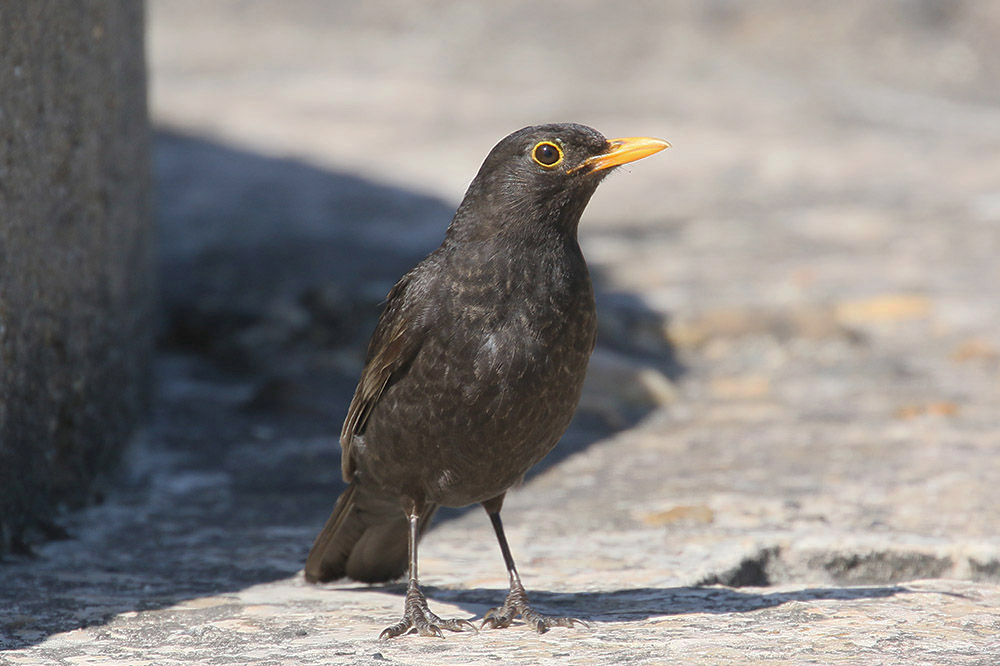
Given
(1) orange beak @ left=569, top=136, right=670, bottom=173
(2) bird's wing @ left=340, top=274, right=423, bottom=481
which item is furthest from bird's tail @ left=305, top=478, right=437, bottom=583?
(1) orange beak @ left=569, top=136, right=670, bottom=173

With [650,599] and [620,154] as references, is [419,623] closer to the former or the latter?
[650,599]

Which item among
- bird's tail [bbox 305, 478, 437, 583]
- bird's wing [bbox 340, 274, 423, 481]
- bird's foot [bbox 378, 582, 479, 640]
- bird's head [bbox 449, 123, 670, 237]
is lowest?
bird's foot [bbox 378, 582, 479, 640]

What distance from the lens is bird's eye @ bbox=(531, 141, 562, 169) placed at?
11.8ft

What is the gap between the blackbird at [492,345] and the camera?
3.43 metres

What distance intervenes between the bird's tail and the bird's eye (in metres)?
1.11

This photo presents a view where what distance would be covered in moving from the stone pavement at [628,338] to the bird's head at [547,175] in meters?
1.15

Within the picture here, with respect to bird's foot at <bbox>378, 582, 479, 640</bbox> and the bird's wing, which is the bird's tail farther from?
bird's foot at <bbox>378, 582, 479, 640</bbox>

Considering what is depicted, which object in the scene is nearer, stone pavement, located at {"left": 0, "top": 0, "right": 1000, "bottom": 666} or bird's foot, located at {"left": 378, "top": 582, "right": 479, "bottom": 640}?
bird's foot, located at {"left": 378, "top": 582, "right": 479, "bottom": 640}

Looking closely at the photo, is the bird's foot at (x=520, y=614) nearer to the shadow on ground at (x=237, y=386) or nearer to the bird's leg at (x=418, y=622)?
the bird's leg at (x=418, y=622)

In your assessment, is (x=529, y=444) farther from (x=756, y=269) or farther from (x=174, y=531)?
(x=756, y=269)

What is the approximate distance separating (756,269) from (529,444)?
15.2 ft

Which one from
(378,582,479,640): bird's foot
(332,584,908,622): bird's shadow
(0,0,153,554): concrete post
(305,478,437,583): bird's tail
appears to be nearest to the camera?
(378,582,479,640): bird's foot

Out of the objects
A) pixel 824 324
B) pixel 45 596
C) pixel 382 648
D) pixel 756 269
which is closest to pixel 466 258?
pixel 382 648

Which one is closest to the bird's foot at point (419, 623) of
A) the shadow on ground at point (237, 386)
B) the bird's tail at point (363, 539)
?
the bird's tail at point (363, 539)
